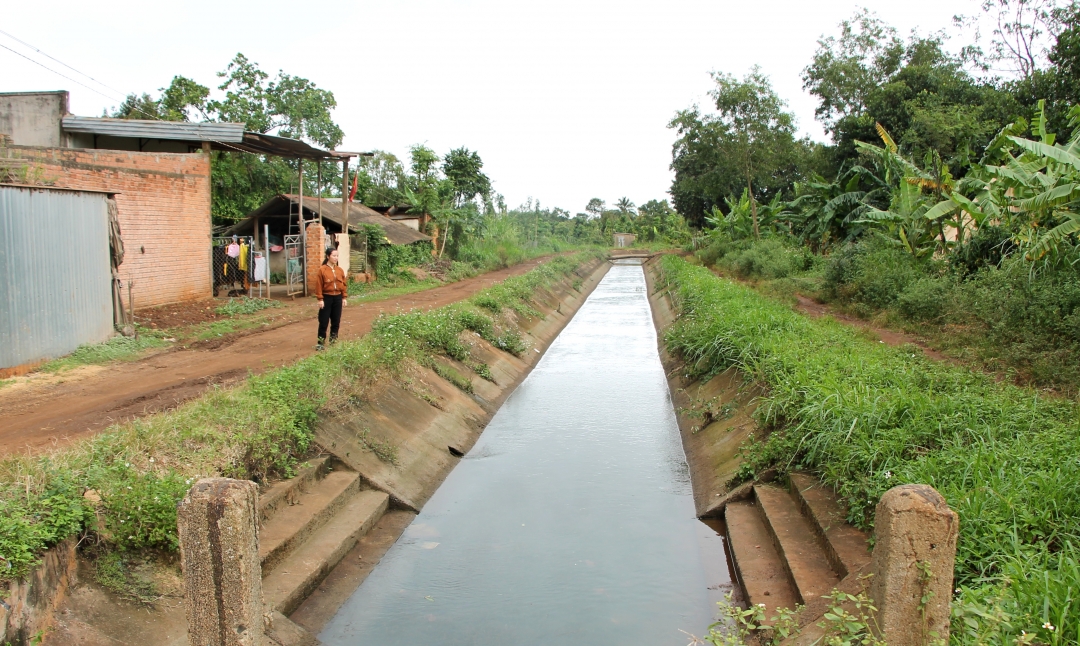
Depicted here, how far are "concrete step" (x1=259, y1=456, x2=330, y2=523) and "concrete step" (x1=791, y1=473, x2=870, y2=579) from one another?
159 inches

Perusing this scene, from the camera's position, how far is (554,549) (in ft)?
21.5

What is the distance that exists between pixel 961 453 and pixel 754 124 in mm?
29539

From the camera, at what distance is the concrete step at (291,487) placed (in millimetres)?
5730

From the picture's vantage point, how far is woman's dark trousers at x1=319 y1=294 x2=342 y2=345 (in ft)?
35.9

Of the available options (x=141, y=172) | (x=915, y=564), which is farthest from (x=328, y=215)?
(x=915, y=564)

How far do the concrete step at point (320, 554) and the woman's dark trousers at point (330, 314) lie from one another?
4389mm

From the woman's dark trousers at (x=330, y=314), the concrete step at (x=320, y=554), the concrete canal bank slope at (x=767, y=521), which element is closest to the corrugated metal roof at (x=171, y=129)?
the woman's dark trousers at (x=330, y=314)

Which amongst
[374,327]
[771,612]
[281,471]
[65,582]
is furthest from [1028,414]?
[374,327]

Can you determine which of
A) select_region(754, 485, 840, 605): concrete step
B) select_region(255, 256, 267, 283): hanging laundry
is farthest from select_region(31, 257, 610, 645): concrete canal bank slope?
select_region(255, 256, 267, 283): hanging laundry

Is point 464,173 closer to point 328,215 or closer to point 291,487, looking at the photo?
point 328,215

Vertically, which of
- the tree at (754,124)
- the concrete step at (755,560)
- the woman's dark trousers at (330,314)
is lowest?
the concrete step at (755,560)

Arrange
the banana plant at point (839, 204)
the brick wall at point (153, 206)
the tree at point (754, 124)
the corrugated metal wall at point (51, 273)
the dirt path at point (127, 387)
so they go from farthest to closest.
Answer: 1. the tree at point (754, 124)
2. the banana plant at point (839, 204)
3. the brick wall at point (153, 206)
4. the corrugated metal wall at point (51, 273)
5. the dirt path at point (127, 387)

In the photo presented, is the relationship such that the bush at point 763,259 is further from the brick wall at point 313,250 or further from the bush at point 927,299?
the brick wall at point 313,250

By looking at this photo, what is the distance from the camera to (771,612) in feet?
16.9
